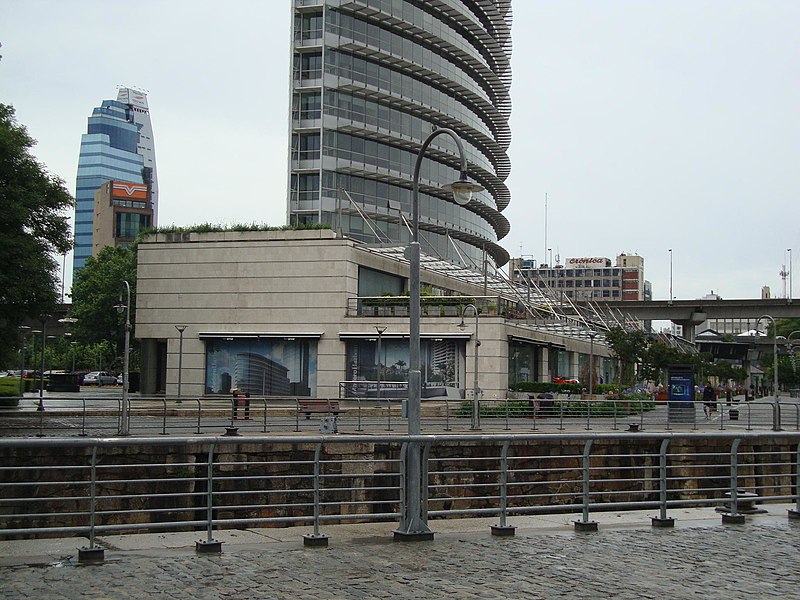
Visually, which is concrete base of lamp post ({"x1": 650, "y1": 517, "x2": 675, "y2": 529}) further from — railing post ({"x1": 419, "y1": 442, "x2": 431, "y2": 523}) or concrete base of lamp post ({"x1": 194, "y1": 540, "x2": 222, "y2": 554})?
concrete base of lamp post ({"x1": 194, "y1": 540, "x2": 222, "y2": 554})

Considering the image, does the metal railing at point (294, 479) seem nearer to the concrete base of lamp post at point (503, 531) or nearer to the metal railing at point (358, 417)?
the concrete base of lamp post at point (503, 531)

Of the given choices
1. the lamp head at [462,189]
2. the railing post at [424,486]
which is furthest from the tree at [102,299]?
the railing post at [424,486]

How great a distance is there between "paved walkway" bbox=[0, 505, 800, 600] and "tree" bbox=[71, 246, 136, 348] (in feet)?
238

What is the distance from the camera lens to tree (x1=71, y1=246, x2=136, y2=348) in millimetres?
85750

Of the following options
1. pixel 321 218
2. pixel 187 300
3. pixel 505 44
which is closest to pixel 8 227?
pixel 187 300

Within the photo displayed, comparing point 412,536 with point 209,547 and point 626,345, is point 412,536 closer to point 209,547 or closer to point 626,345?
point 209,547

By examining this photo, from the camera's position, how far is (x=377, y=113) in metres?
81.0

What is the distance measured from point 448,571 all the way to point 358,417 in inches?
944

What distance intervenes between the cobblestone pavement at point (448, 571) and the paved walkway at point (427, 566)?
0.01 metres

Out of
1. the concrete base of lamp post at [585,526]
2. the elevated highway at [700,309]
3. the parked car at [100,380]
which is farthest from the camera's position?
the elevated highway at [700,309]

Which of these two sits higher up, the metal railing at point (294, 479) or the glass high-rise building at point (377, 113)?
the glass high-rise building at point (377, 113)

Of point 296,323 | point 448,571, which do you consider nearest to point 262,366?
point 296,323

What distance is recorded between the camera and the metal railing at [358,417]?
31.9m

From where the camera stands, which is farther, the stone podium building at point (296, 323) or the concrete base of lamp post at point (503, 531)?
the stone podium building at point (296, 323)
